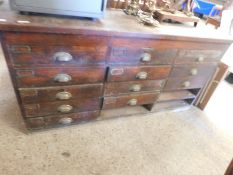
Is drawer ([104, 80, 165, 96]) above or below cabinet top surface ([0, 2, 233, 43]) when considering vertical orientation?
below

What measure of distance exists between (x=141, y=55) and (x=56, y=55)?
552 mm

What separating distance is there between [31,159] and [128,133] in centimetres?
73

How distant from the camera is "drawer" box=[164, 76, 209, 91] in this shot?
Result: 5.05ft

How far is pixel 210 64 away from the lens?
1583mm

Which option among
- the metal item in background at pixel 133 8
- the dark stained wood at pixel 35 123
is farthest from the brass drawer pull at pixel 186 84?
the dark stained wood at pixel 35 123

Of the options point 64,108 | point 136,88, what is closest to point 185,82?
point 136,88

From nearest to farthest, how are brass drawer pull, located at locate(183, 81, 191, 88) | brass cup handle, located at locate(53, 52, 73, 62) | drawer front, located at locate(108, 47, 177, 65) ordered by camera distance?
brass cup handle, located at locate(53, 52, 73, 62), drawer front, located at locate(108, 47, 177, 65), brass drawer pull, located at locate(183, 81, 191, 88)

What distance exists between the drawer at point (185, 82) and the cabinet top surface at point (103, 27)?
0.39 metres

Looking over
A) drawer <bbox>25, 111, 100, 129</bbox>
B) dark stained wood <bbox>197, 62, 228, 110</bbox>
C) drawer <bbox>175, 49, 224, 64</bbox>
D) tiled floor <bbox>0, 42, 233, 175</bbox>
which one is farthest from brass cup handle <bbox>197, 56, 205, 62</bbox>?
drawer <bbox>25, 111, 100, 129</bbox>

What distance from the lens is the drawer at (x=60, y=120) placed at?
1.23 metres

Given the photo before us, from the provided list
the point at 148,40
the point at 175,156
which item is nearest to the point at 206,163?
the point at 175,156

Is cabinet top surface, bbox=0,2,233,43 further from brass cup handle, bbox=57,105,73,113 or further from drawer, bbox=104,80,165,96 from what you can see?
brass cup handle, bbox=57,105,73,113

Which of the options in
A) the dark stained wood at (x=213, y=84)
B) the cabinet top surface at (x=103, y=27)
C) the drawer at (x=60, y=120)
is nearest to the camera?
the cabinet top surface at (x=103, y=27)

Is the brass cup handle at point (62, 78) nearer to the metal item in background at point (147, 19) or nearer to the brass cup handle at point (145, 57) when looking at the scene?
the brass cup handle at point (145, 57)
